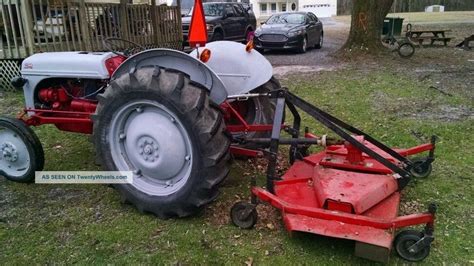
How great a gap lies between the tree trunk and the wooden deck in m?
5.59

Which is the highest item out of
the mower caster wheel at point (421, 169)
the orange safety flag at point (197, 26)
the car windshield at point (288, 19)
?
the orange safety flag at point (197, 26)

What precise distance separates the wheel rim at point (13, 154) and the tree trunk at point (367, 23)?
980 centimetres

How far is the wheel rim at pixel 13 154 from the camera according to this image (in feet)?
12.5

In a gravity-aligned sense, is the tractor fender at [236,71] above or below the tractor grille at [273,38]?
above

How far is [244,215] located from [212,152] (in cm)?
58

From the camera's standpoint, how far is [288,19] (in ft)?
50.6

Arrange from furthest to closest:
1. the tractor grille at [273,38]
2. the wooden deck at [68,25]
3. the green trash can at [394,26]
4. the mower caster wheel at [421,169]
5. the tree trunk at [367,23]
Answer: the green trash can at [394,26] → the tractor grille at [273,38] → the tree trunk at [367,23] → the wooden deck at [68,25] → the mower caster wheel at [421,169]

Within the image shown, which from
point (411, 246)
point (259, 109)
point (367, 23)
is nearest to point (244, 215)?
point (411, 246)

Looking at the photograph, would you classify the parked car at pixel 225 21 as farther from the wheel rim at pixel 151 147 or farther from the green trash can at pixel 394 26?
the wheel rim at pixel 151 147

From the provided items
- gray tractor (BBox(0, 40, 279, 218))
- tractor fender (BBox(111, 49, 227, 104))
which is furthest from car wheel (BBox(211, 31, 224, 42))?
tractor fender (BBox(111, 49, 227, 104))

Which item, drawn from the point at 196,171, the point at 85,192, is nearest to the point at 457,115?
the point at 196,171

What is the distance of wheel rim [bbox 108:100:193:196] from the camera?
3027mm

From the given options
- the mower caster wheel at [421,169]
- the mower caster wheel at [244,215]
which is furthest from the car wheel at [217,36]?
the mower caster wheel at [244,215]

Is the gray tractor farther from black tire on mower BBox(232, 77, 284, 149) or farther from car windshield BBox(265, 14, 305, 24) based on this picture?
car windshield BBox(265, 14, 305, 24)
